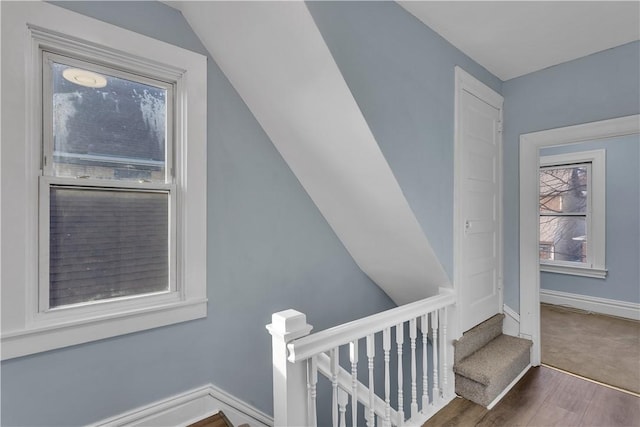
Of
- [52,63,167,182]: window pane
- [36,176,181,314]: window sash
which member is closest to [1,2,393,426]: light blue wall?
[36,176,181,314]: window sash

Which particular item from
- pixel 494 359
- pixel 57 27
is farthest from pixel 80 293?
pixel 494 359

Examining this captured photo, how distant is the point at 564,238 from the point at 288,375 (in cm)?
473

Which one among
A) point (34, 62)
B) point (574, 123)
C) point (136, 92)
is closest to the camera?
point (34, 62)

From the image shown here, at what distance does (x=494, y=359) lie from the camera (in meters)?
2.22

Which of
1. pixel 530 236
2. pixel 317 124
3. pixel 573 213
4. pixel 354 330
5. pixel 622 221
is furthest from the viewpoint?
pixel 573 213

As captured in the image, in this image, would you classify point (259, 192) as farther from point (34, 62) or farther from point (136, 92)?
point (34, 62)

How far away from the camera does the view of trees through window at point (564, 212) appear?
13.5 ft

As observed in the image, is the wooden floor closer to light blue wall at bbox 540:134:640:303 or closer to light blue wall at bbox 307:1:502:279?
light blue wall at bbox 307:1:502:279

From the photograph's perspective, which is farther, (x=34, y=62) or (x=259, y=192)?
(x=259, y=192)

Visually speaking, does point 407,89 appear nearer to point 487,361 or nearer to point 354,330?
point 354,330

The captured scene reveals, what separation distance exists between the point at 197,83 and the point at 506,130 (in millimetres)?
2512

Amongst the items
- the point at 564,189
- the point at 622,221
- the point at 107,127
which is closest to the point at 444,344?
the point at 107,127

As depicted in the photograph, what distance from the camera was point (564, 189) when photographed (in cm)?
432

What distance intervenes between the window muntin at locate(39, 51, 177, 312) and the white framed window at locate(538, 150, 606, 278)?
14.8 feet
